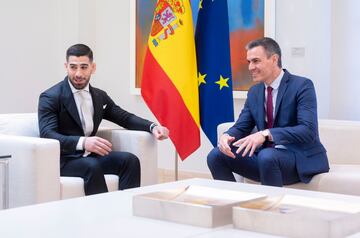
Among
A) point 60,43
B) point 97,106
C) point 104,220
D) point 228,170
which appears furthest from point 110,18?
point 104,220

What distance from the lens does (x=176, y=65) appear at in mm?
4641

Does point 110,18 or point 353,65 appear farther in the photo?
point 110,18

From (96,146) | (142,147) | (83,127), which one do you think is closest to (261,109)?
(142,147)

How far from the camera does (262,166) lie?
374 centimetres

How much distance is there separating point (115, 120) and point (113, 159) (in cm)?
46

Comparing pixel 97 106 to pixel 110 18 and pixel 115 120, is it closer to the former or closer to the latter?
pixel 115 120

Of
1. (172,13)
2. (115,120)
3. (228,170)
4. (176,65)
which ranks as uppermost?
(172,13)

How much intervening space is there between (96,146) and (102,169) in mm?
194

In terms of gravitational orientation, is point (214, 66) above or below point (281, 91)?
above

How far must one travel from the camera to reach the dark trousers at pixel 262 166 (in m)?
3.72

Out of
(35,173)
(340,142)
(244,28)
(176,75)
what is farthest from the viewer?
(244,28)

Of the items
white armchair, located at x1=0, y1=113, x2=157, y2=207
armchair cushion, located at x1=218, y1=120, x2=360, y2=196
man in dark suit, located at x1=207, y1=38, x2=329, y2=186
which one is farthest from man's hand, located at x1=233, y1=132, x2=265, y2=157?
white armchair, located at x1=0, y1=113, x2=157, y2=207

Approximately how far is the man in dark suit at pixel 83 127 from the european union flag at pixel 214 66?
26.1 inches

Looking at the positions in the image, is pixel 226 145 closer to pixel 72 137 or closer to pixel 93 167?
pixel 93 167
